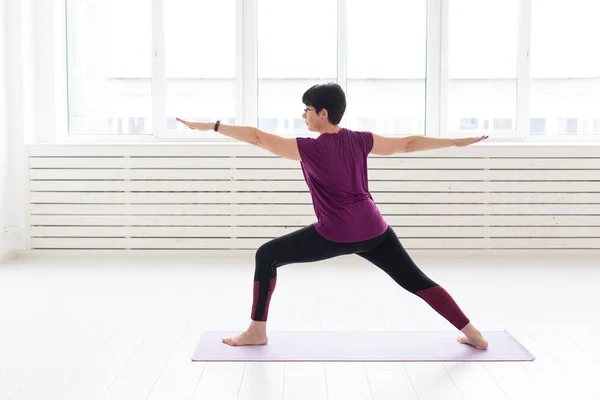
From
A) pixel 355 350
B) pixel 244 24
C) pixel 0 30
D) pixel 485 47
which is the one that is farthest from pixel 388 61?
pixel 355 350

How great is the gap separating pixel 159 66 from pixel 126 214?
1112 millimetres

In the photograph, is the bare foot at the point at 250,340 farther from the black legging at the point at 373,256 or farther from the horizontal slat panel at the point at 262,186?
the horizontal slat panel at the point at 262,186

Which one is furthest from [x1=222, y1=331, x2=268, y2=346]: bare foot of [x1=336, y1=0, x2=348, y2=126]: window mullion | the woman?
[x1=336, y1=0, x2=348, y2=126]: window mullion

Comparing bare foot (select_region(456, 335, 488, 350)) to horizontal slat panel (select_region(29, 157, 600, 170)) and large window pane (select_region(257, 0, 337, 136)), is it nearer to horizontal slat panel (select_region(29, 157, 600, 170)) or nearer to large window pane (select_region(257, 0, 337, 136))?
horizontal slat panel (select_region(29, 157, 600, 170))

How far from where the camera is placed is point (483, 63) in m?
5.65

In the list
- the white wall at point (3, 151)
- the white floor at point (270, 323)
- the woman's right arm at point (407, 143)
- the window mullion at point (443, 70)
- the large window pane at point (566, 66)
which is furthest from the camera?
the large window pane at point (566, 66)

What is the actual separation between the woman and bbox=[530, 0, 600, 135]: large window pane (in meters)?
3.00

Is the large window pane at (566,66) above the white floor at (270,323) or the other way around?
above

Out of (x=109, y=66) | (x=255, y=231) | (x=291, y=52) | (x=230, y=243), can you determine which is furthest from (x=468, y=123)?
(x=109, y=66)

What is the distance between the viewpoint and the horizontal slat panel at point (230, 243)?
5281 millimetres

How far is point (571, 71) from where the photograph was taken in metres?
5.74

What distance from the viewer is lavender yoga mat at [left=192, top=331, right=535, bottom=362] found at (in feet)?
9.54

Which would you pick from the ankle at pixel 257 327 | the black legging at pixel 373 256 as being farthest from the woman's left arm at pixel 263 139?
the ankle at pixel 257 327

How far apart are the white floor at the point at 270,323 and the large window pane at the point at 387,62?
3.83 feet
